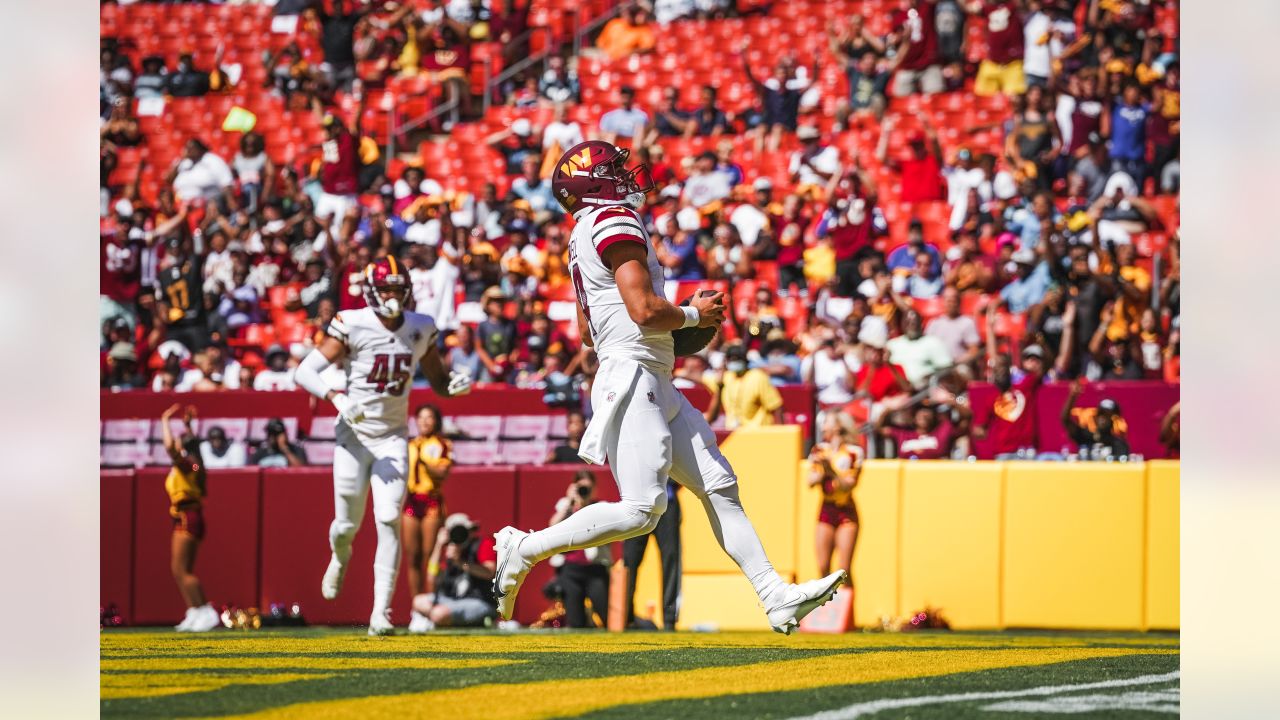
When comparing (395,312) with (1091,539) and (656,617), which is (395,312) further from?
(1091,539)

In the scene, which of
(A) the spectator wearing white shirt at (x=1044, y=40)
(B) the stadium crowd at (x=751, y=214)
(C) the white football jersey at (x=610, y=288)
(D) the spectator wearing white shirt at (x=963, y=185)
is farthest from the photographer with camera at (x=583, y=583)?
(A) the spectator wearing white shirt at (x=1044, y=40)

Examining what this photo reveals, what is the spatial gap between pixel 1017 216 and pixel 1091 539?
4977 mm

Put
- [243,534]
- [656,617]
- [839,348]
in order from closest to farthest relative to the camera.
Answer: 1. [656,617]
2. [243,534]
3. [839,348]

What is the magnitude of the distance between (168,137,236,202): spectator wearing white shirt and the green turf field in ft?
35.4

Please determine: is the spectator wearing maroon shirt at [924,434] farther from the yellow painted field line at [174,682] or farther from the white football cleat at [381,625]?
the yellow painted field line at [174,682]

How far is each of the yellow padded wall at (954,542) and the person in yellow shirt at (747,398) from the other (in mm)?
1570

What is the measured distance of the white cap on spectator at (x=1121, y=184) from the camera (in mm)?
16141

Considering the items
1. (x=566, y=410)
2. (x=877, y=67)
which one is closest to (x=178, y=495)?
(x=566, y=410)

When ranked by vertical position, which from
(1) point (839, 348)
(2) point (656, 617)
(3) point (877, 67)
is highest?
(3) point (877, 67)

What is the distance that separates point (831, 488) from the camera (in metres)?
11.8

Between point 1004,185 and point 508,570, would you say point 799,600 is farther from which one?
point 1004,185

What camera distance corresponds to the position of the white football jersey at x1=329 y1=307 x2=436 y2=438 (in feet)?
32.8

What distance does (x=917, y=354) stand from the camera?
1425cm

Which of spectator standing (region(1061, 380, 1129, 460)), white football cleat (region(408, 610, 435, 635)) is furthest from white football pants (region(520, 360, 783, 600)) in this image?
spectator standing (region(1061, 380, 1129, 460))
